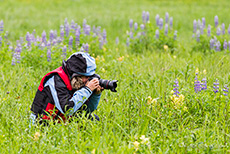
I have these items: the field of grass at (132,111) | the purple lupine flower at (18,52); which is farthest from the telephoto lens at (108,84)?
the purple lupine flower at (18,52)

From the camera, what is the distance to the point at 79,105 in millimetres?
3445

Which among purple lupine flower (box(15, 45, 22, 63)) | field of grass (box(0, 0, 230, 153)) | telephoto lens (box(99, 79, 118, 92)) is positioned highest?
telephoto lens (box(99, 79, 118, 92))

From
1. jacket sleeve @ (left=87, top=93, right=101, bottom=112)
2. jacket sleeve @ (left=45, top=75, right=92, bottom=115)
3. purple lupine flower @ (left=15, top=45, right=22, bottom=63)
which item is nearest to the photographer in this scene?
jacket sleeve @ (left=45, top=75, right=92, bottom=115)

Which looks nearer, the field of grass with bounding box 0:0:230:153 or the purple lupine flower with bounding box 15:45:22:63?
the field of grass with bounding box 0:0:230:153

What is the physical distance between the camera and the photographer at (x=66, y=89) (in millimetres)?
3404

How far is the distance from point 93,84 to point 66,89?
310mm

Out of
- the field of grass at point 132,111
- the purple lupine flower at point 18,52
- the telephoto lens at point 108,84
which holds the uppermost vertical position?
the telephoto lens at point 108,84

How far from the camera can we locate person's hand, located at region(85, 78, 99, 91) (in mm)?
3471

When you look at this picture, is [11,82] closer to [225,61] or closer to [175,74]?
[175,74]

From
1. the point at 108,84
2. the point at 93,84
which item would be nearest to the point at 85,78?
the point at 93,84

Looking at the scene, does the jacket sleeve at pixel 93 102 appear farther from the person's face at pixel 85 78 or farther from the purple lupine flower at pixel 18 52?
the purple lupine flower at pixel 18 52

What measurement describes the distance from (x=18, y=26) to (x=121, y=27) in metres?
3.36

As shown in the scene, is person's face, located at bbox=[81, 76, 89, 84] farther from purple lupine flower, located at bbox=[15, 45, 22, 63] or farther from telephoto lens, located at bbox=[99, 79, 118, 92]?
purple lupine flower, located at bbox=[15, 45, 22, 63]

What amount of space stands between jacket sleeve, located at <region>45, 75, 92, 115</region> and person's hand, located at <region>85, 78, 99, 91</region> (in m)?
0.04
